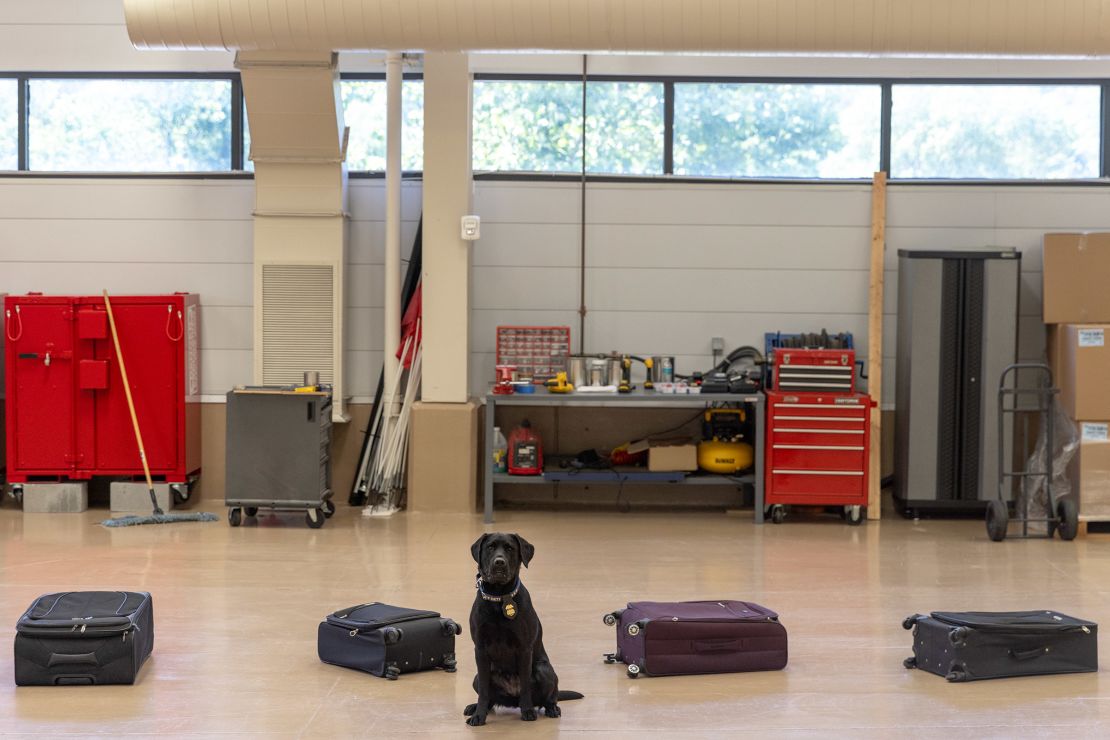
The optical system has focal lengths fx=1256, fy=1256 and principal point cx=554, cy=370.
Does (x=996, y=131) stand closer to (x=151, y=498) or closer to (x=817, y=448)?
(x=817, y=448)

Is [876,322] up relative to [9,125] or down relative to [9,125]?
down

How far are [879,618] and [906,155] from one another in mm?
3830

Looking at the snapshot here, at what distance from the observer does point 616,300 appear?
8.10m

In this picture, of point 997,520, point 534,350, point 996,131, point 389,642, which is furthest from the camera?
point 996,131

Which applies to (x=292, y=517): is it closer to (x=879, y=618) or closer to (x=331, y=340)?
(x=331, y=340)

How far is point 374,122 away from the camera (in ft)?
26.7

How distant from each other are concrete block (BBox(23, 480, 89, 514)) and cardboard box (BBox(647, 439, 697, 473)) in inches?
139

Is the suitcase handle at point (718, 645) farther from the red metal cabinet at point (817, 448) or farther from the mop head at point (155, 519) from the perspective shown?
the mop head at point (155, 519)

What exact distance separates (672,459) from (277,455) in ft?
7.69

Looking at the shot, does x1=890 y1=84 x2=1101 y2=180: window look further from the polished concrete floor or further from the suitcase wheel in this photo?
the suitcase wheel

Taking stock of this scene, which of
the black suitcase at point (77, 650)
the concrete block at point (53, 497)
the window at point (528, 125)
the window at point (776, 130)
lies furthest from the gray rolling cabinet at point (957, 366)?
the concrete block at point (53, 497)

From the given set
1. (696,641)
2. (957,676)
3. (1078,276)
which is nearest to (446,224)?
(1078,276)

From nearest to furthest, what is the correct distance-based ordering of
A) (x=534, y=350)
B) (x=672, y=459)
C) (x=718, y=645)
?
1. (x=718, y=645)
2. (x=672, y=459)
3. (x=534, y=350)

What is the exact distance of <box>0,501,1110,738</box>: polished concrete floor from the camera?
3.92m
